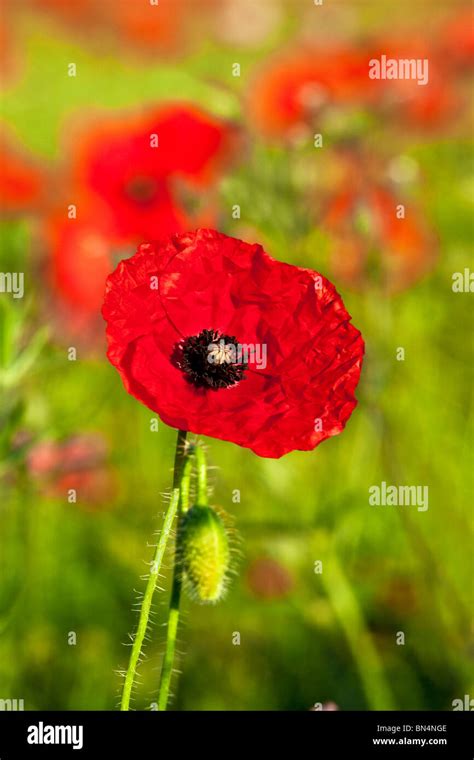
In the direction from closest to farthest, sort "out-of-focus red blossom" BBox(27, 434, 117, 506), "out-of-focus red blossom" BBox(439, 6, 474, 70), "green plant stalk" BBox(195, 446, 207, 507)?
"green plant stalk" BBox(195, 446, 207, 507)
"out-of-focus red blossom" BBox(27, 434, 117, 506)
"out-of-focus red blossom" BBox(439, 6, 474, 70)

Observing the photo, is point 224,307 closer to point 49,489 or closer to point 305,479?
point 49,489

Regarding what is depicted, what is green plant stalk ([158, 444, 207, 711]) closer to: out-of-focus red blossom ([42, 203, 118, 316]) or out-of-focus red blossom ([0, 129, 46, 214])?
out-of-focus red blossom ([42, 203, 118, 316])

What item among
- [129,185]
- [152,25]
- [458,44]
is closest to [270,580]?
[129,185]

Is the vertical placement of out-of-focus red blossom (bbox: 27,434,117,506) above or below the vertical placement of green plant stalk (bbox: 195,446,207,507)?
above

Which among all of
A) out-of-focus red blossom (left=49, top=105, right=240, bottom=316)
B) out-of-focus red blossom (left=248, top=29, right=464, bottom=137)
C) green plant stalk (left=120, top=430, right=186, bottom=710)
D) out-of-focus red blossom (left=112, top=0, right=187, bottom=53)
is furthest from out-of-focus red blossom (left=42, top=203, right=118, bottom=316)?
out-of-focus red blossom (left=112, top=0, right=187, bottom=53)

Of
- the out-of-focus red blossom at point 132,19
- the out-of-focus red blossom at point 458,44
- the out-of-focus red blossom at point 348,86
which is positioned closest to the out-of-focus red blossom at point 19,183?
the out-of-focus red blossom at point 348,86

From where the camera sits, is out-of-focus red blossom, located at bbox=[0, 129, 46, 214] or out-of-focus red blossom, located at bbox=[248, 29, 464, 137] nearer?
out-of-focus red blossom, located at bbox=[248, 29, 464, 137]

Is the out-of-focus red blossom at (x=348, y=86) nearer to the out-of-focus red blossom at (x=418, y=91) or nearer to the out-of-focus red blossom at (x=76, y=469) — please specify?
the out-of-focus red blossom at (x=418, y=91)

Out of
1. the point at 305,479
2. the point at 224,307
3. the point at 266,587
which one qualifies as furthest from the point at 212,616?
the point at 224,307
